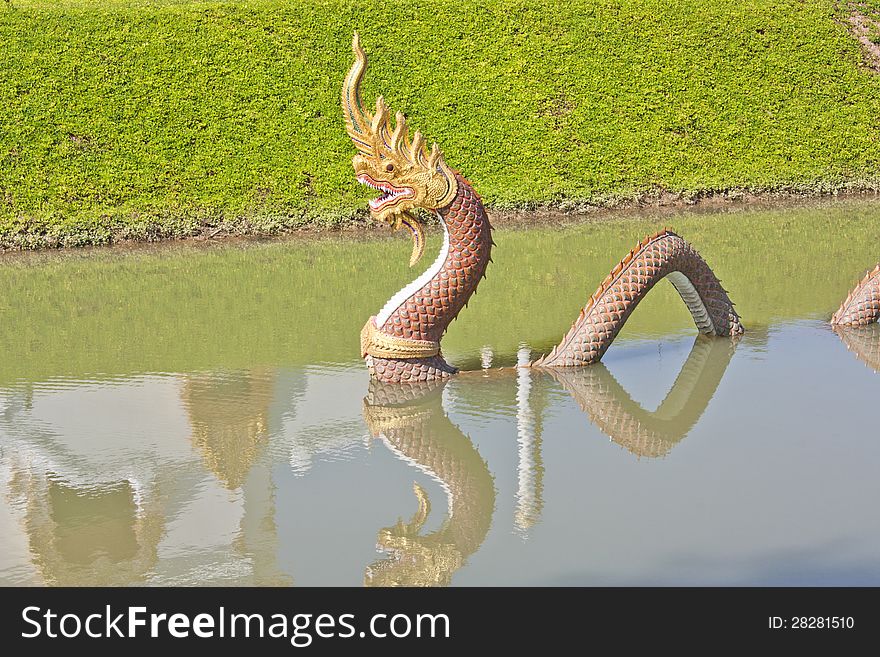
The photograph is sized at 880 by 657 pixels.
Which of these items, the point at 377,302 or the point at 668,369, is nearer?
the point at 668,369

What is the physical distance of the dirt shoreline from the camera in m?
15.9

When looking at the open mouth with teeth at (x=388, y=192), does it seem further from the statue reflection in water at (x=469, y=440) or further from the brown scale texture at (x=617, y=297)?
the brown scale texture at (x=617, y=297)

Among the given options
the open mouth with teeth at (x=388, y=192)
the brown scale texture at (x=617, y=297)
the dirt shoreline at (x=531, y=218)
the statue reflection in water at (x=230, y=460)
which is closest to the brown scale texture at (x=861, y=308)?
the statue reflection in water at (x=230, y=460)

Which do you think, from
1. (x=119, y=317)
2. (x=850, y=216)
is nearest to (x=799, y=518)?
(x=119, y=317)

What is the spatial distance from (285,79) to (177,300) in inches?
332

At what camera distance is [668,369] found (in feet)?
29.3

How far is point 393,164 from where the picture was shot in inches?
318

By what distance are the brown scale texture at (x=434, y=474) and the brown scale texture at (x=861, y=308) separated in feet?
13.0

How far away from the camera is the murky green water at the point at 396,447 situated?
525 cm

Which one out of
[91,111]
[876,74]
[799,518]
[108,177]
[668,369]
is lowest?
[799,518]

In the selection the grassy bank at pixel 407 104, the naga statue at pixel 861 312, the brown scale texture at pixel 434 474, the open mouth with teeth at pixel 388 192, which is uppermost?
the grassy bank at pixel 407 104

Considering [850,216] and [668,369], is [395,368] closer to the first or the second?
[668,369]

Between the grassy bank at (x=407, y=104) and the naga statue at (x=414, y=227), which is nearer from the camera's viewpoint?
the naga statue at (x=414, y=227)

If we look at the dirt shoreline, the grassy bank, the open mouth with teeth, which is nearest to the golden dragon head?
the open mouth with teeth
